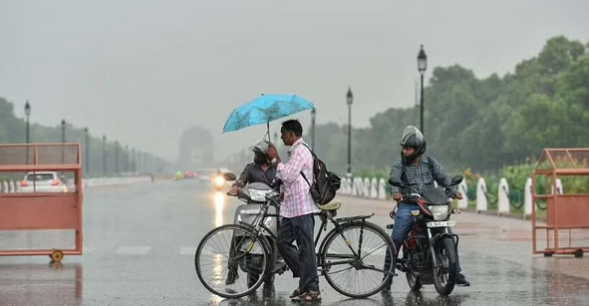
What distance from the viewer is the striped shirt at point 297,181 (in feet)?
37.2

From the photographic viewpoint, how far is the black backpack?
11430 mm

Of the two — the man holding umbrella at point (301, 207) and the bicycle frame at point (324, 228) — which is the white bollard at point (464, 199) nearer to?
the bicycle frame at point (324, 228)

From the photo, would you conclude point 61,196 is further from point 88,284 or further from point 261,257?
point 261,257

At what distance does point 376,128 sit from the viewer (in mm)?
145375

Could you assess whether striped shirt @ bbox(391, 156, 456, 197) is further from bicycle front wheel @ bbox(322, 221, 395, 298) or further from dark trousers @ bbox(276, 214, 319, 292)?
dark trousers @ bbox(276, 214, 319, 292)

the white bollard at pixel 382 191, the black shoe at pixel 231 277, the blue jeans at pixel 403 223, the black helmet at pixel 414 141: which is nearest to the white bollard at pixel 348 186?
the white bollard at pixel 382 191

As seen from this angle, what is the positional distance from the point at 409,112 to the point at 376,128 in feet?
19.5

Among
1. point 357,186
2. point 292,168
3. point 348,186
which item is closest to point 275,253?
point 292,168

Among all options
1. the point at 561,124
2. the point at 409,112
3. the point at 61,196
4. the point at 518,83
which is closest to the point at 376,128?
the point at 409,112

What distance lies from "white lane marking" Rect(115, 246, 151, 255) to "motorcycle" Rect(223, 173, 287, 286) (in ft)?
23.5

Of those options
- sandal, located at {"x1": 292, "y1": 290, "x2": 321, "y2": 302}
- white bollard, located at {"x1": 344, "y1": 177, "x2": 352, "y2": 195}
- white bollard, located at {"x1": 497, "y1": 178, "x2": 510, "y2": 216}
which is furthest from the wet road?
white bollard, located at {"x1": 344, "y1": 177, "x2": 352, "y2": 195}

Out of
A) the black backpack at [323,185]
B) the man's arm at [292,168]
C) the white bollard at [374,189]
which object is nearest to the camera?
the man's arm at [292,168]

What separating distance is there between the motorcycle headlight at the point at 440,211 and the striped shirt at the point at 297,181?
1.24 meters

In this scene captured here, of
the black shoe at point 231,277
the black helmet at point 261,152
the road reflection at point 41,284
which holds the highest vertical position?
the black helmet at point 261,152
